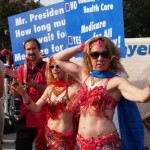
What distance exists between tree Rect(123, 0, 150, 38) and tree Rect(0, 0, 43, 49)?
26.0ft

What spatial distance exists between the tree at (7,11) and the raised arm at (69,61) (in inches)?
1092

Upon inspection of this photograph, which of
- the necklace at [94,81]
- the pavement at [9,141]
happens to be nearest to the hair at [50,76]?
the necklace at [94,81]

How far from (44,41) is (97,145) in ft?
9.43

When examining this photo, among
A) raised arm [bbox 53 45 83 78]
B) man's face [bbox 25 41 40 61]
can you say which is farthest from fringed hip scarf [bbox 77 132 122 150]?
man's face [bbox 25 41 40 61]

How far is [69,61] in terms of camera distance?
4.35 m

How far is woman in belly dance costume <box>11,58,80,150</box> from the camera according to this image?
182 inches

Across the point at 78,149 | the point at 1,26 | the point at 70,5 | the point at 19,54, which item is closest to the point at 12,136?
the point at 19,54

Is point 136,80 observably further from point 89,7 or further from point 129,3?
point 129,3

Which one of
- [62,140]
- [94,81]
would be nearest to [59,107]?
[62,140]

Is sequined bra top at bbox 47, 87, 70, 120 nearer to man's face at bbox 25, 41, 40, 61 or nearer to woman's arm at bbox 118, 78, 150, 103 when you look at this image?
man's face at bbox 25, 41, 40, 61

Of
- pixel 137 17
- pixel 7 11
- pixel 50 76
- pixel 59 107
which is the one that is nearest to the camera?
pixel 59 107

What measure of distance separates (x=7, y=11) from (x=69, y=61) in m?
32.9

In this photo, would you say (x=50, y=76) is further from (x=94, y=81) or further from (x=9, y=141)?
(x=9, y=141)

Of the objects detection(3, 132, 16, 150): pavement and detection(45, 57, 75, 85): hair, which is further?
detection(3, 132, 16, 150): pavement
